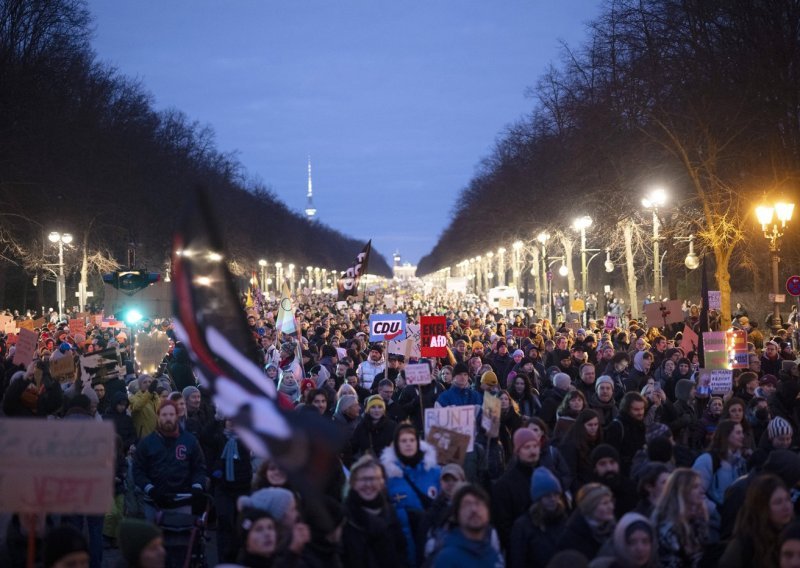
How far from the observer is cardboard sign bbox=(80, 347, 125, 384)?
16047 mm

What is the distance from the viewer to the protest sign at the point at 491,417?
10781 millimetres

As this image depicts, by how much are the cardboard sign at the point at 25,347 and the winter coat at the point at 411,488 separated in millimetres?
10378

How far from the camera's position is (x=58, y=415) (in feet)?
44.4

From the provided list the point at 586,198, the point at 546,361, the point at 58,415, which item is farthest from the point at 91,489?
the point at 586,198

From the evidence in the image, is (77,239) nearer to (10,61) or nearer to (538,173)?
(10,61)

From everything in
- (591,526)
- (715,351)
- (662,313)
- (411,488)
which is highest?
(662,313)

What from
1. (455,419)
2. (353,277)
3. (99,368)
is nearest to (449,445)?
(455,419)

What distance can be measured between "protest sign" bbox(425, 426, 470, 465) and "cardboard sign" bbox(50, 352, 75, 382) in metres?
8.37

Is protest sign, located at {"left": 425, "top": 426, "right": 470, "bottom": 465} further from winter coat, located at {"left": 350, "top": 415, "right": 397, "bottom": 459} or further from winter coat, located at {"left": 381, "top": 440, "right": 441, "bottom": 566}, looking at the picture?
winter coat, located at {"left": 350, "top": 415, "right": 397, "bottom": 459}

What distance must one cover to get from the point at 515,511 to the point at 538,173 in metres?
48.0

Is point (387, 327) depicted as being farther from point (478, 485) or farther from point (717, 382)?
point (478, 485)

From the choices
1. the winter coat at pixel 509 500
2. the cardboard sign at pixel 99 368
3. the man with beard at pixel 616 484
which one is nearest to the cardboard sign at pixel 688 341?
the cardboard sign at pixel 99 368

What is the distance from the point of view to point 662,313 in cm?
2586

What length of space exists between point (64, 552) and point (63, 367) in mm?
10663
